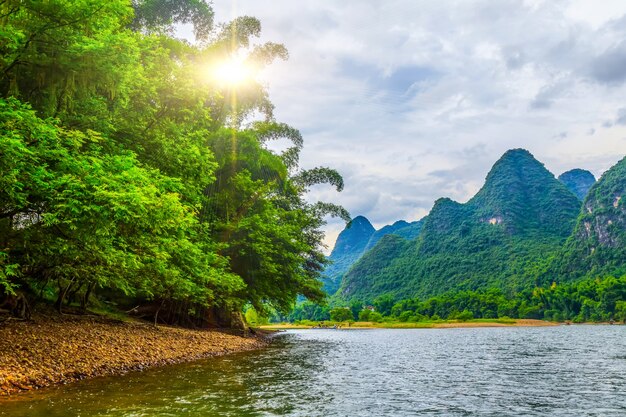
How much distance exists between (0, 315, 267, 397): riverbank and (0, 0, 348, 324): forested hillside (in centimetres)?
208

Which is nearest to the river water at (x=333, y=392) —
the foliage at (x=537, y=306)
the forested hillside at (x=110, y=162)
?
the forested hillside at (x=110, y=162)

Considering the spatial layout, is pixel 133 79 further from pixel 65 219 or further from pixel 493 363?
pixel 493 363

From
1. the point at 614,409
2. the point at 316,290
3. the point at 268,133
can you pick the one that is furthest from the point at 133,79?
the point at 316,290

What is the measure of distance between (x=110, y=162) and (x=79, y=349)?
30.0ft

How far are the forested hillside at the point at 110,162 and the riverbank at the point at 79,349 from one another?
2.08 m

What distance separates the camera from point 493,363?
27984 millimetres

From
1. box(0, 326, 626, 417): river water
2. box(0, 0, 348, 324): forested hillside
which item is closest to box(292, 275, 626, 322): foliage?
box(0, 0, 348, 324): forested hillside

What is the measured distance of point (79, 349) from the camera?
1934cm

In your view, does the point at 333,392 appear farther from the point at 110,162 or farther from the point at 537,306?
the point at 537,306

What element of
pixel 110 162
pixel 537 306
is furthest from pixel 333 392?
pixel 537 306

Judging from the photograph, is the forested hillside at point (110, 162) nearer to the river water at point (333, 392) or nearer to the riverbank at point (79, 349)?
the riverbank at point (79, 349)

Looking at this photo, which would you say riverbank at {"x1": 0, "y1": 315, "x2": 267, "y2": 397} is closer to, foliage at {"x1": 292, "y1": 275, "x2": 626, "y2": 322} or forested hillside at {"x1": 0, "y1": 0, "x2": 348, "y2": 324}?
forested hillside at {"x1": 0, "y1": 0, "x2": 348, "y2": 324}

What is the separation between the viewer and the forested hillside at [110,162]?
1278 centimetres

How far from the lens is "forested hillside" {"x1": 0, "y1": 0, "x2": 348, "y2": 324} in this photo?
12.8m
